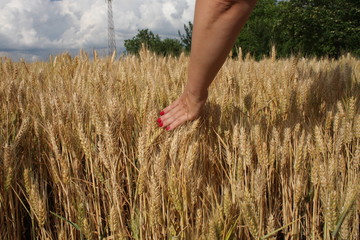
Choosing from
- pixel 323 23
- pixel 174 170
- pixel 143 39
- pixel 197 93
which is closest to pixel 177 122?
pixel 197 93

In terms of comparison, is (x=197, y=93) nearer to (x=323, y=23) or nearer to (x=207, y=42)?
(x=207, y=42)

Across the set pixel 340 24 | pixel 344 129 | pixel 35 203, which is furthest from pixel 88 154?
pixel 340 24

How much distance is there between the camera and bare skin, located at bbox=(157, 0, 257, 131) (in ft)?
3.13

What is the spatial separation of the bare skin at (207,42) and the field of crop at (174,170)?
98mm

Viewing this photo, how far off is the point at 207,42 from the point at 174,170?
471 mm

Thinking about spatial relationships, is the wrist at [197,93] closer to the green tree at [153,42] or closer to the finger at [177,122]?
the finger at [177,122]

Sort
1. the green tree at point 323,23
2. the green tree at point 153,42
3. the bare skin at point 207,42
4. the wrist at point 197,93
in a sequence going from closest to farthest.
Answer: the bare skin at point 207,42 < the wrist at point 197,93 < the green tree at point 323,23 < the green tree at point 153,42

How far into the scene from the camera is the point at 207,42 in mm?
1040

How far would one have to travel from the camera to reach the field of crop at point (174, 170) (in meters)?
0.80

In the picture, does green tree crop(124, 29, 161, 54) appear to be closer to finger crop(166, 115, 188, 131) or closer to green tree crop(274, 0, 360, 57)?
green tree crop(274, 0, 360, 57)

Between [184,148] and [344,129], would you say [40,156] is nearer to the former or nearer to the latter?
[184,148]

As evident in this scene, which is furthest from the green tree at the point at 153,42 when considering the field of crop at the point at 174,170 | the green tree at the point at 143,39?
the field of crop at the point at 174,170

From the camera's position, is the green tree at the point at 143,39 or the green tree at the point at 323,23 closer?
the green tree at the point at 323,23

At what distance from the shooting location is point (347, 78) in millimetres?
1758
